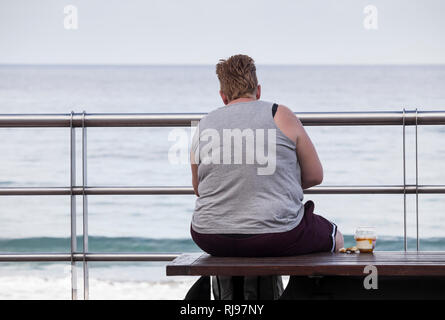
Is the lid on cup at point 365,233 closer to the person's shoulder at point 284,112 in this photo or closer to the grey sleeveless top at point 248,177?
the grey sleeveless top at point 248,177

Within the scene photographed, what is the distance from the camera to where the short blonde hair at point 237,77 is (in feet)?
9.30

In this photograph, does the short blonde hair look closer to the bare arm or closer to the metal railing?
the bare arm

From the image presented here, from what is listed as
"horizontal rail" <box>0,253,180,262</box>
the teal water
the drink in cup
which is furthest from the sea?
the drink in cup

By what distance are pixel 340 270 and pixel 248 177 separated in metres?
0.49

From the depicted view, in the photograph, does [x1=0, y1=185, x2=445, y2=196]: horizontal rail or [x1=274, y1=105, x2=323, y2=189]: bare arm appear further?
[x1=0, y1=185, x2=445, y2=196]: horizontal rail

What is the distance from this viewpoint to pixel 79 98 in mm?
29938

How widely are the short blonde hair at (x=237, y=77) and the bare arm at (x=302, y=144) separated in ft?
0.60

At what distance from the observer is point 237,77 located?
9.32ft

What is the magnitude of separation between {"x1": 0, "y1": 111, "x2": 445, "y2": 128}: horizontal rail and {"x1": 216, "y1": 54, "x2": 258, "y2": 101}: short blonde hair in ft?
1.97

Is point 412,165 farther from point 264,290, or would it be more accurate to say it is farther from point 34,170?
point 264,290

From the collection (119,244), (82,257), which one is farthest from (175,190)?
(119,244)

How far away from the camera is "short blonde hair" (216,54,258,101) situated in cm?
284

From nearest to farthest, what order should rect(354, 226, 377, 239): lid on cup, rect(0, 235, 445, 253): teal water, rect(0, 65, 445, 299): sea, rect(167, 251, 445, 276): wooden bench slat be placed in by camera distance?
rect(167, 251, 445, 276): wooden bench slat
rect(354, 226, 377, 239): lid on cup
rect(0, 65, 445, 299): sea
rect(0, 235, 445, 253): teal water

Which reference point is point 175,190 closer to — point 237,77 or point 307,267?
point 237,77
